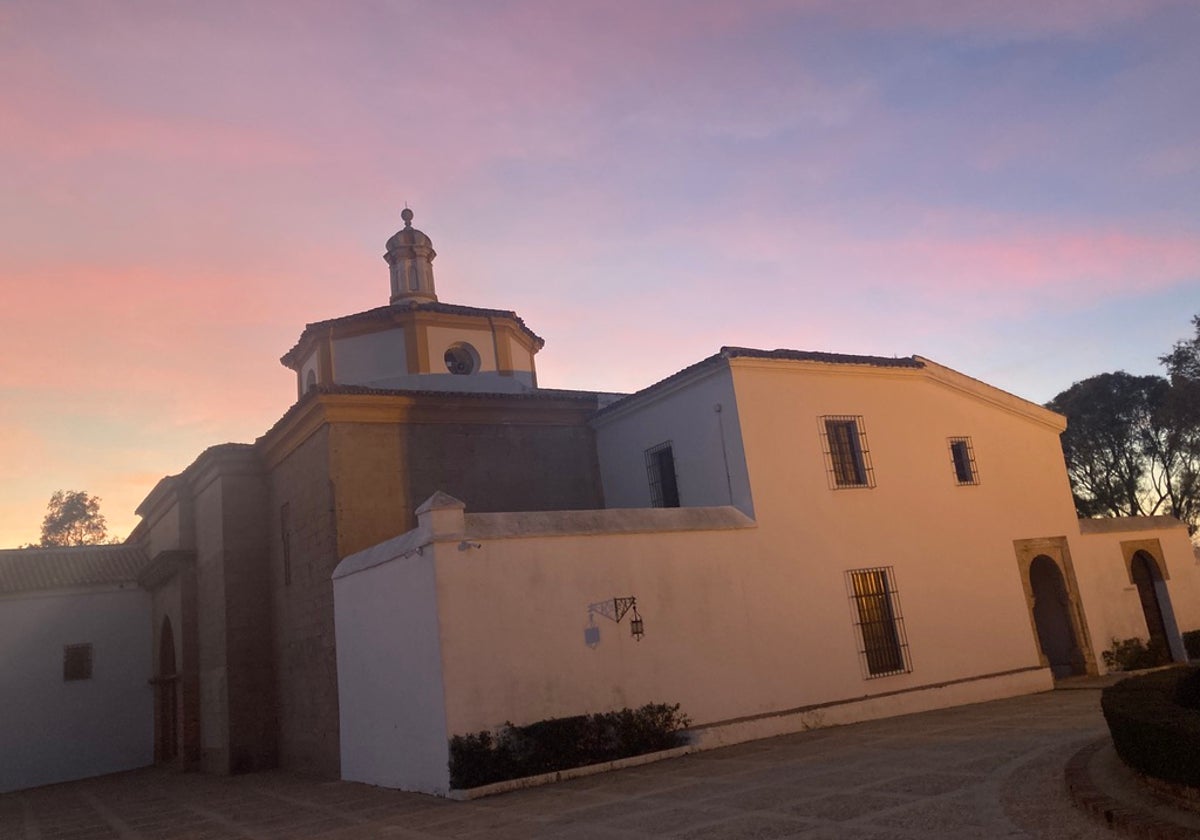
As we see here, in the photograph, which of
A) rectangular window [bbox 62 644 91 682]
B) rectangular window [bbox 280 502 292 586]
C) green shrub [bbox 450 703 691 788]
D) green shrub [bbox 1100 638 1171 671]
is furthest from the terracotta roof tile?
green shrub [bbox 1100 638 1171 671]

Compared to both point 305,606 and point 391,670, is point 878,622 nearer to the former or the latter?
point 391,670

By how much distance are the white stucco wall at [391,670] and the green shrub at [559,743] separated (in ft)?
1.07

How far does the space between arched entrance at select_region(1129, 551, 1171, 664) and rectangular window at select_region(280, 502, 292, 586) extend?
57.5ft

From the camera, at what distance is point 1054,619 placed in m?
18.5

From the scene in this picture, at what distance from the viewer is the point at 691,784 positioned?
9.56 m

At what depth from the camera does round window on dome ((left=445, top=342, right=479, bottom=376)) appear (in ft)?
66.9

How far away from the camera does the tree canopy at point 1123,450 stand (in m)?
34.8

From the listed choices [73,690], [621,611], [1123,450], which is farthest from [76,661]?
[1123,450]

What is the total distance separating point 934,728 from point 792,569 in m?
3.25

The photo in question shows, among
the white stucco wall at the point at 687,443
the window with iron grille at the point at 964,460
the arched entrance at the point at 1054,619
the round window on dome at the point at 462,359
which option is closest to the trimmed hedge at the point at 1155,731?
the white stucco wall at the point at 687,443

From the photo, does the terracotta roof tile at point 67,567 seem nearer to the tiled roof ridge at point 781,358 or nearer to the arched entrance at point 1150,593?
the tiled roof ridge at point 781,358

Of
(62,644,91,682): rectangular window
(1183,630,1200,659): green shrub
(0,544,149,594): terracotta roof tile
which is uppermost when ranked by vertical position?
(0,544,149,594): terracotta roof tile

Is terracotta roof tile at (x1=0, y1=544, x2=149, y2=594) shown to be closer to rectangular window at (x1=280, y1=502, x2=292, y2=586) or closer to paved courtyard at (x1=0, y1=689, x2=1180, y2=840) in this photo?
rectangular window at (x1=280, y1=502, x2=292, y2=586)

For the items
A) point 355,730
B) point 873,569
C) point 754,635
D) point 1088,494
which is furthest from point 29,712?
point 1088,494
